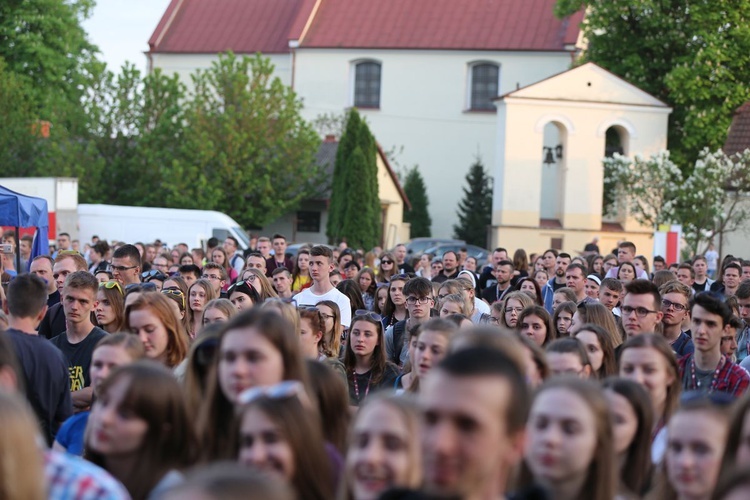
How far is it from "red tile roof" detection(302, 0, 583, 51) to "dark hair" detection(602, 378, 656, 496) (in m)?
54.6

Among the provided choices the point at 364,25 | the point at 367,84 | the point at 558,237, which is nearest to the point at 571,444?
the point at 558,237

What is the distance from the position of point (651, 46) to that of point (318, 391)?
1689 inches

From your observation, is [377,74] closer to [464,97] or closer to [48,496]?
[464,97]

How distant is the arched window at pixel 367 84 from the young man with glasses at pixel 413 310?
51397mm

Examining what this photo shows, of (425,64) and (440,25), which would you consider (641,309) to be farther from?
(440,25)

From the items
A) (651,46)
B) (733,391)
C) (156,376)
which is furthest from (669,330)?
(651,46)

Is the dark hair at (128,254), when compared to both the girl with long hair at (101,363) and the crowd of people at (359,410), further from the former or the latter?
the girl with long hair at (101,363)

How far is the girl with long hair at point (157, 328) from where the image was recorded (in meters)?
7.55

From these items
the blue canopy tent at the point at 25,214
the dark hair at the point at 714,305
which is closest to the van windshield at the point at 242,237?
the blue canopy tent at the point at 25,214

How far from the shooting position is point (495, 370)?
12.0 ft

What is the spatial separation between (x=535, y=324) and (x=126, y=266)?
5.27 m

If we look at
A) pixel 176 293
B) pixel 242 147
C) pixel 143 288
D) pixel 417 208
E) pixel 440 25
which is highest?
pixel 440 25

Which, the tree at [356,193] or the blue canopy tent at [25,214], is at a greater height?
the tree at [356,193]

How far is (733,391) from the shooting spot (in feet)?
26.6
